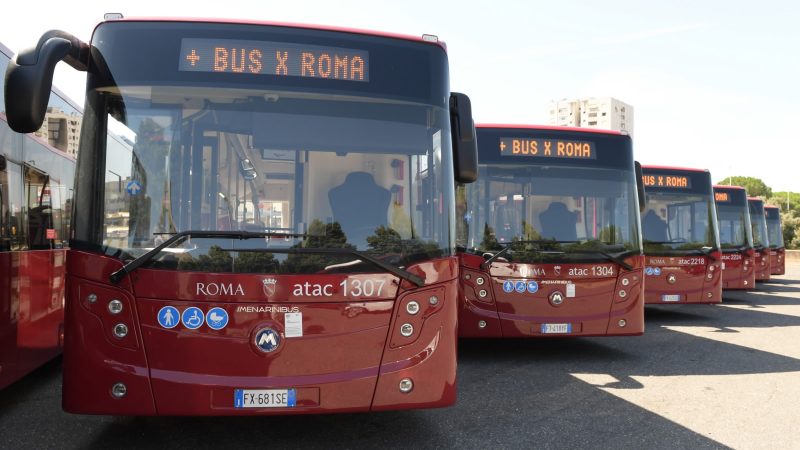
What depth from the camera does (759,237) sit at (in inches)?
885

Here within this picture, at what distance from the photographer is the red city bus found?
18.0 meters

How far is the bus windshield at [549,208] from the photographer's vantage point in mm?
8953

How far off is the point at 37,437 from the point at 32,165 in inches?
105

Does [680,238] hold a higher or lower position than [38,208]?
lower

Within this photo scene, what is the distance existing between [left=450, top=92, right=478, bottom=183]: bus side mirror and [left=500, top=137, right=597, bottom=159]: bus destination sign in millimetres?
3767

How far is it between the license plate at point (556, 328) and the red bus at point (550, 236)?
0.01 meters

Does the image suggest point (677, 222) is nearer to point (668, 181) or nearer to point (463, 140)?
point (668, 181)

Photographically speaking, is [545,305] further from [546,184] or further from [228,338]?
[228,338]

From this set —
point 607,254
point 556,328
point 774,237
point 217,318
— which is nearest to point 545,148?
point 607,254

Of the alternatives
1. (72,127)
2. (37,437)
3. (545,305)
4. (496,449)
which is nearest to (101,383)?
(37,437)

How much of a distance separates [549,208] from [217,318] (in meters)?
5.33

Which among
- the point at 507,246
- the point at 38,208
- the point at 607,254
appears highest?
the point at 38,208

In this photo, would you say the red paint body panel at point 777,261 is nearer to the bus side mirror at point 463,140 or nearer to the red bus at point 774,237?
the red bus at point 774,237

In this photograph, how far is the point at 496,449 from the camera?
5148 millimetres
